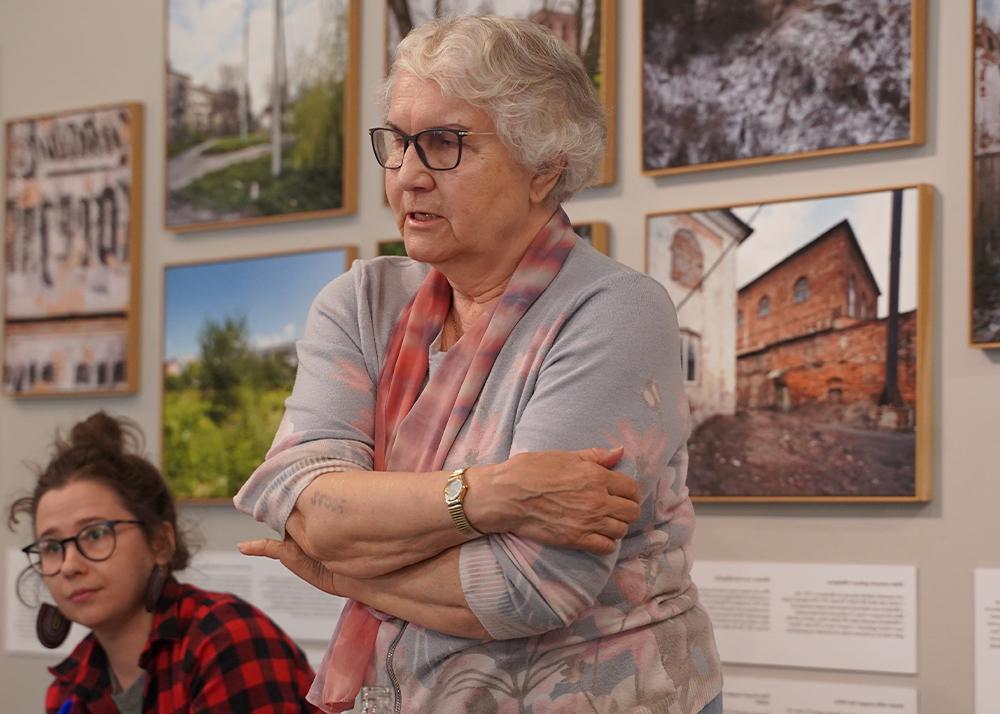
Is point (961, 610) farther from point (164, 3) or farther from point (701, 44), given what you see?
point (164, 3)

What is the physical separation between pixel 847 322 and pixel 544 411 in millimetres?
1217

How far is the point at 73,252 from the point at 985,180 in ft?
7.32

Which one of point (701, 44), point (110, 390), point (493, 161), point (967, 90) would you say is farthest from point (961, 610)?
point (110, 390)

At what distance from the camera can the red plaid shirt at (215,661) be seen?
2424 mm

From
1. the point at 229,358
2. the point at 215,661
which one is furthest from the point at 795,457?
the point at 229,358

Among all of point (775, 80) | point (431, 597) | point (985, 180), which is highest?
point (775, 80)

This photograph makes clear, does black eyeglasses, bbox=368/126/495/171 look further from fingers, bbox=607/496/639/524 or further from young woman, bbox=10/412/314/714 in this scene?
young woman, bbox=10/412/314/714

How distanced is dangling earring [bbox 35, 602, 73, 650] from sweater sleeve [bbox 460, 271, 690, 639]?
4.96 feet

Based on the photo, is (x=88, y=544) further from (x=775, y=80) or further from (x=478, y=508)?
(x=775, y=80)

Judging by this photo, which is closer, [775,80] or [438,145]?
[438,145]

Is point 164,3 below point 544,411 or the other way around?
the other way around

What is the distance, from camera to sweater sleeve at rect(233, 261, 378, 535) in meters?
1.60

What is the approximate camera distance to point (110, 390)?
3551 millimetres

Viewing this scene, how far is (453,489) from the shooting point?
1483mm
